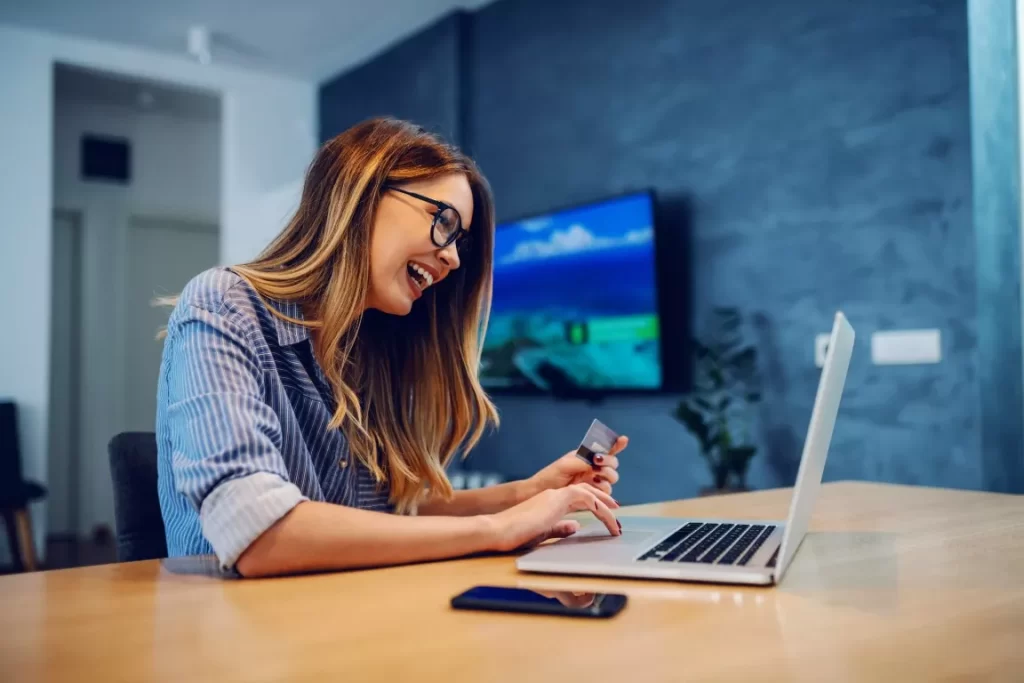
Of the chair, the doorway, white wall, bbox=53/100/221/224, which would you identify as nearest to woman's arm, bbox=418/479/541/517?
the chair

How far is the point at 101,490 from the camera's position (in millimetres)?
5820

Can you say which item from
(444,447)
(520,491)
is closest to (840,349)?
(520,491)

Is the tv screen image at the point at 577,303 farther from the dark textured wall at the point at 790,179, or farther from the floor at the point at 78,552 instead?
the floor at the point at 78,552

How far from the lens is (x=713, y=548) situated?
3.24ft

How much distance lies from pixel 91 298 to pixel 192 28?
2074 mm

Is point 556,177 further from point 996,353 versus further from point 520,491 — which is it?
point 520,491

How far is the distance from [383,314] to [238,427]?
57cm

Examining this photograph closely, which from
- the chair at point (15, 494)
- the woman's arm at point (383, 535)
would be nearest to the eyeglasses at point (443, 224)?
the woman's arm at point (383, 535)

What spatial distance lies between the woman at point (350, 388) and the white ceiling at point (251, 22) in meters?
3.29

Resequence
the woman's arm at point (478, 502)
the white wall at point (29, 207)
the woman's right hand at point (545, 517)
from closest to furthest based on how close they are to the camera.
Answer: the woman's right hand at point (545, 517)
the woman's arm at point (478, 502)
the white wall at point (29, 207)

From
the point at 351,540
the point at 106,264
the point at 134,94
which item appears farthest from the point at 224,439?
the point at 106,264

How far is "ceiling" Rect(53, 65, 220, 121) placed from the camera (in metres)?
5.29

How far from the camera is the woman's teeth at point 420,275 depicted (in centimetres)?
136

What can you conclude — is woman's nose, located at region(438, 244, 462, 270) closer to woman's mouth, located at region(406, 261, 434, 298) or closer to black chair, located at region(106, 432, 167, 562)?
woman's mouth, located at region(406, 261, 434, 298)
